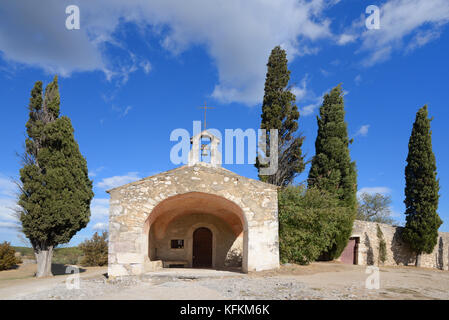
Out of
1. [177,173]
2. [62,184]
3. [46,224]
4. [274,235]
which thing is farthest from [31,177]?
[274,235]

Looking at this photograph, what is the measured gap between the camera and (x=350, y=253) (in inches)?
682

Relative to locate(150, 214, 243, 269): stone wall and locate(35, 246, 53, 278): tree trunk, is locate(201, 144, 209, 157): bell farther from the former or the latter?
locate(35, 246, 53, 278): tree trunk

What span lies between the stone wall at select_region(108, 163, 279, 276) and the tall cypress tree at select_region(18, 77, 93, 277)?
389 cm

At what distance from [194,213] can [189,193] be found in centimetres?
387

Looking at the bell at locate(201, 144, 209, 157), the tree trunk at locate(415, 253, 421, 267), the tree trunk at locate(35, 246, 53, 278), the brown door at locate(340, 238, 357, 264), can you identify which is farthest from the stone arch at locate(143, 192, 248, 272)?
the tree trunk at locate(415, 253, 421, 267)

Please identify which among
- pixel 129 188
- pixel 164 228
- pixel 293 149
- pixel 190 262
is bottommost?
pixel 190 262

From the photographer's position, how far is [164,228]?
13375 mm

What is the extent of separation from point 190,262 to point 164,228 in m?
1.81

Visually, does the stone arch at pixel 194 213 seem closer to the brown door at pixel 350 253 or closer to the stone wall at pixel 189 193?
the stone wall at pixel 189 193

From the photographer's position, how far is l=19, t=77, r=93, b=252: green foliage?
12.0 metres

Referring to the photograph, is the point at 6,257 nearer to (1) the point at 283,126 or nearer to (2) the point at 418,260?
(1) the point at 283,126

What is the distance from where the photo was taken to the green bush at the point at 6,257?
1486 cm

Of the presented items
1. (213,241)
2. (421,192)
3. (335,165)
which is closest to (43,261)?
(213,241)
